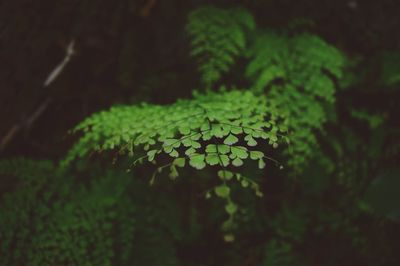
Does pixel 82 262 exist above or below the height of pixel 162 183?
below

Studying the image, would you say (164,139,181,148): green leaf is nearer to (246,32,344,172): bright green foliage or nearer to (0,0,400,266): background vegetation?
(0,0,400,266): background vegetation

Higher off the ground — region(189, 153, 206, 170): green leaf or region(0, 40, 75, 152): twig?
region(0, 40, 75, 152): twig

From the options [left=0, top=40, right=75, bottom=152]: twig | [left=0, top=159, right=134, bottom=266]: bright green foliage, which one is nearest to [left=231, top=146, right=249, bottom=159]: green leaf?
[left=0, top=159, right=134, bottom=266]: bright green foliage

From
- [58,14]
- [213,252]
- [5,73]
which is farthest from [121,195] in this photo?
[58,14]

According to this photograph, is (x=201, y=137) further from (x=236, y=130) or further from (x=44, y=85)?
(x=44, y=85)

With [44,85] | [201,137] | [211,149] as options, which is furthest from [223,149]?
[44,85]

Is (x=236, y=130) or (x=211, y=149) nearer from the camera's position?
(x=211, y=149)

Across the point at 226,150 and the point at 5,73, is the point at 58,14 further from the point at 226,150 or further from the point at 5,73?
the point at 226,150

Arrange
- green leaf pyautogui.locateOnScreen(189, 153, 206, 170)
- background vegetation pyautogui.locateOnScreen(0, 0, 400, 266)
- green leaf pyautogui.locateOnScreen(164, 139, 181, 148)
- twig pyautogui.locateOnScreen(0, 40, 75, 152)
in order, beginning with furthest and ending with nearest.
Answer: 1. twig pyautogui.locateOnScreen(0, 40, 75, 152)
2. background vegetation pyautogui.locateOnScreen(0, 0, 400, 266)
3. green leaf pyautogui.locateOnScreen(164, 139, 181, 148)
4. green leaf pyautogui.locateOnScreen(189, 153, 206, 170)
